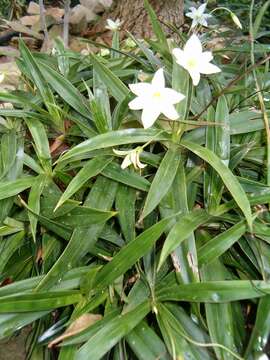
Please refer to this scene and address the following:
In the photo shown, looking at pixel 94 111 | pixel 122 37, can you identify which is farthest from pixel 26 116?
pixel 122 37

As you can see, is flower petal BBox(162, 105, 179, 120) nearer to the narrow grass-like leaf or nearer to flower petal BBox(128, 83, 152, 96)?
flower petal BBox(128, 83, 152, 96)

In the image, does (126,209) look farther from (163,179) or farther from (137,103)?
(137,103)

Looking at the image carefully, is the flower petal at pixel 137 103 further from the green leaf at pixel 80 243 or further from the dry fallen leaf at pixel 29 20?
the dry fallen leaf at pixel 29 20

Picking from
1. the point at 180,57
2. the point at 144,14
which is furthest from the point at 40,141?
the point at 144,14

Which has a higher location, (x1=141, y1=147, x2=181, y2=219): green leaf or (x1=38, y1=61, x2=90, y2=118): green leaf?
(x1=38, y1=61, x2=90, y2=118): green leaf

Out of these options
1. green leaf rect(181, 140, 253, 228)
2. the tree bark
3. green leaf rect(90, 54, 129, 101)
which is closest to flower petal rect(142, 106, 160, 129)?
green leaf rect(181, 140, 253, 228)

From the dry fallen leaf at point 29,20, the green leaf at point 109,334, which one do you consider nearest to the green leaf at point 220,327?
the green leaf at point 109,334
